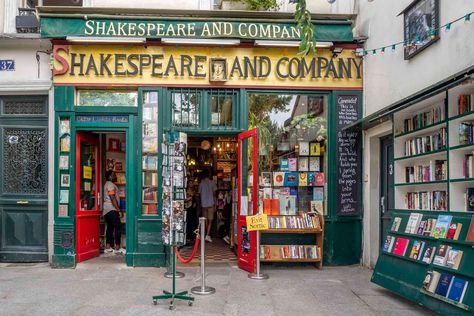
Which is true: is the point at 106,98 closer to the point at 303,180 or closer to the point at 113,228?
the point at 113,228

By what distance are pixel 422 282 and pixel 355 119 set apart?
392 cm

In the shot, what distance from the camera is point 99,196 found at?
10359 mm

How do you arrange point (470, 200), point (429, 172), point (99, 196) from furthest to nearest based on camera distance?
point (99, 196)
point (429, 172)
point (470, 200)

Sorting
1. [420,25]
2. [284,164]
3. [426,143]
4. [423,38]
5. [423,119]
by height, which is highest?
[420,25]

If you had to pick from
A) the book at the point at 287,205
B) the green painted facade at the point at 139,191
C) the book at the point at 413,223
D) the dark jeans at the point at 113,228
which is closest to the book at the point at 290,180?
the book at the point at 287,205

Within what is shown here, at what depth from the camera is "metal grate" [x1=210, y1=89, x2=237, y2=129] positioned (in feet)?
29.1

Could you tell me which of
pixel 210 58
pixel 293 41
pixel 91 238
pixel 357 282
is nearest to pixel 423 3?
pixel 293 41

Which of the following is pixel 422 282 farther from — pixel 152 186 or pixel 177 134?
pixel 152 186

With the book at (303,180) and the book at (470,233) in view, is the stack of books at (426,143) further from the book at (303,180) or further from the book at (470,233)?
the book at (303,180)

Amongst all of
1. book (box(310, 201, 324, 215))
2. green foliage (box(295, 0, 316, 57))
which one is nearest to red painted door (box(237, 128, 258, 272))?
book (box(310, 201, 324, 215))

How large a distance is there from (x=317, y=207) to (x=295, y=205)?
0.41m

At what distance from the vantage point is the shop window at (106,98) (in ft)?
28.9

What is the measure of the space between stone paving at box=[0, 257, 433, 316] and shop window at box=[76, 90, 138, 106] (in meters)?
3.02

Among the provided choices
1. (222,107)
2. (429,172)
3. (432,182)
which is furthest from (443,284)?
(222,107)
